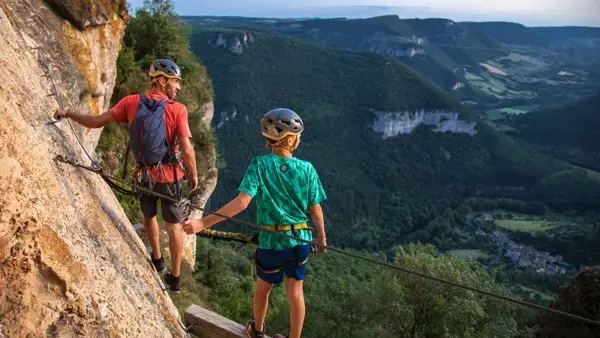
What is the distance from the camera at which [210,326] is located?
5.16 metres

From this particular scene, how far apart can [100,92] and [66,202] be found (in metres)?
8.63

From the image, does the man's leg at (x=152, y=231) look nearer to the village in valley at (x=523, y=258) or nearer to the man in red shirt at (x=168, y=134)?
the man in red shirt at (x=168, y=134)

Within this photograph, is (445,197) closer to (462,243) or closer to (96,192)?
(462,243)

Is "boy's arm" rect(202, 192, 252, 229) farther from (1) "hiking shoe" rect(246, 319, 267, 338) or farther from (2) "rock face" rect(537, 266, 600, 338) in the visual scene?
(2) "rock face" rect(537, 266, 600, 338)

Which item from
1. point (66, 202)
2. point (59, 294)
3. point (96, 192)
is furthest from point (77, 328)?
point (96, 192)

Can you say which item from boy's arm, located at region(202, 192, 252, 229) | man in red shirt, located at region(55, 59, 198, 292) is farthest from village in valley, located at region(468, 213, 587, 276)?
boy's arm, located at region(202, 192, 252, 229)

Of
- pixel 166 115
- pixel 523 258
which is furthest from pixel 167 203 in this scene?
pixel 523 258

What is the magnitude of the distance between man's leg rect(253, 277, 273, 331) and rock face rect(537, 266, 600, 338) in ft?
55.3

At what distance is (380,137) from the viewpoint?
151875 mm

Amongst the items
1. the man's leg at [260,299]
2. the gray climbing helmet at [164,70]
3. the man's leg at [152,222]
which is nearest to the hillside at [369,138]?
the man's leg at [152,222]

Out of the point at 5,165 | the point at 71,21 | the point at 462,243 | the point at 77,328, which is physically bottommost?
the point at 462,243

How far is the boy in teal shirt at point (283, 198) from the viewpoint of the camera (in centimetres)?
411

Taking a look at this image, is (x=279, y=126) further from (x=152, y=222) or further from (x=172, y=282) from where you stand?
(x=172, y=282)

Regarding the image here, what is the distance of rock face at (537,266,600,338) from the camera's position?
17000mm
